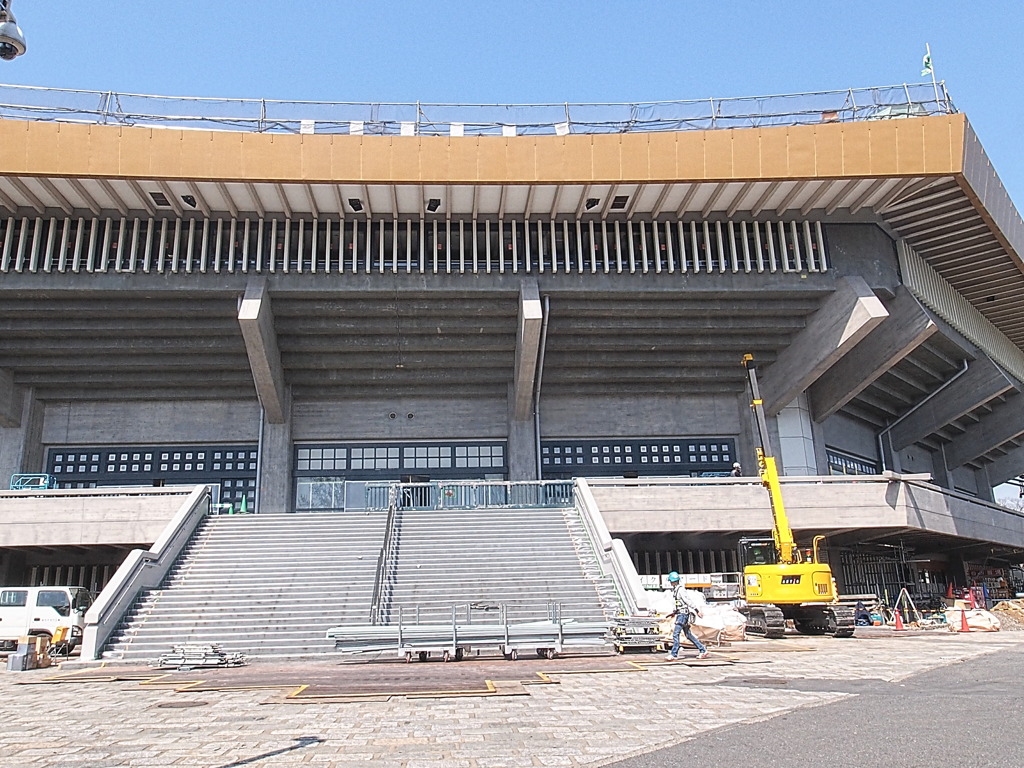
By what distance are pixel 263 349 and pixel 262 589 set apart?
1068 centimetres

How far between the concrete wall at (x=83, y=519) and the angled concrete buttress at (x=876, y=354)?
2343 centimetres

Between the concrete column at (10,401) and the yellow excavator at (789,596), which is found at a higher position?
the concrete column at (10,401)

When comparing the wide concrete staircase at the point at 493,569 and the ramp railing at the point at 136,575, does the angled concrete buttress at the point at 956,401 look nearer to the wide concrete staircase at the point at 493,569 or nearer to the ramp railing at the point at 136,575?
the wide concrete staircase at the point at 493,569

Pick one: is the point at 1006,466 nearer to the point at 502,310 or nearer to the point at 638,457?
the point at 638,457

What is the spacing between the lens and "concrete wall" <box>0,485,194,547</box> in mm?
23453

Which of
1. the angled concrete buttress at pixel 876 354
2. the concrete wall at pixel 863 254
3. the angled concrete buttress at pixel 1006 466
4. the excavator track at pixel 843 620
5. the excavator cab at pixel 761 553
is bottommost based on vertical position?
the excavator track at pixel 843 620

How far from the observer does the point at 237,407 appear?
31703 millimetres

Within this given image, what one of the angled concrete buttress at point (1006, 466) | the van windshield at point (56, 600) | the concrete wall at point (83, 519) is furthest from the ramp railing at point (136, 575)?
the angled concrete buttress at point (1006, 466)

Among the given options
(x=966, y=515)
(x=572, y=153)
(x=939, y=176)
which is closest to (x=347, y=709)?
(x=572, y=153)

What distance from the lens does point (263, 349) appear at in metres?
27.4

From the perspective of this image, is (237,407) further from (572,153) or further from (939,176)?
(939,176)

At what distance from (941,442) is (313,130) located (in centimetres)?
3613

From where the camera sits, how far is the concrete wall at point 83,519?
23.5 m

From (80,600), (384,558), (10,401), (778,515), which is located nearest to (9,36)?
(384,558)
